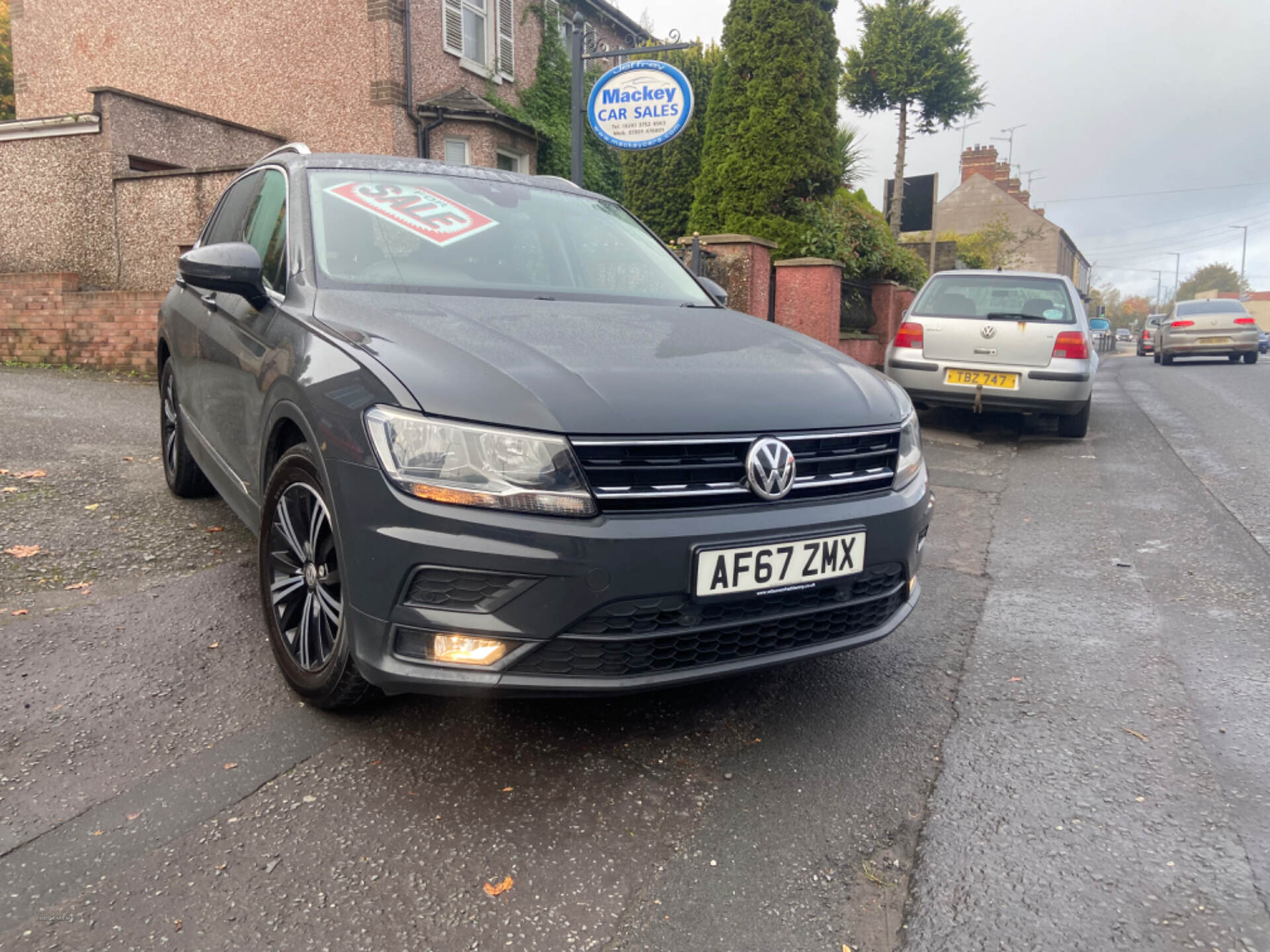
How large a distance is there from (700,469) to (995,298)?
7268 millimetres

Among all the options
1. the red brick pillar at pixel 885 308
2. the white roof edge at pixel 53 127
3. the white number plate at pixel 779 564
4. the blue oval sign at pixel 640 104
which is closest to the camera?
the white number plate at pixel 779 564

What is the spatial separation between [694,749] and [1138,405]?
11.4 meters

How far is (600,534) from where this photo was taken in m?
2.16

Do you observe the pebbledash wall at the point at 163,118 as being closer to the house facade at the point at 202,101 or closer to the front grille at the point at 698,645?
the house facade at the point at 202,101

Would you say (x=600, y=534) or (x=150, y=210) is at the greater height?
(x=150, y=210)

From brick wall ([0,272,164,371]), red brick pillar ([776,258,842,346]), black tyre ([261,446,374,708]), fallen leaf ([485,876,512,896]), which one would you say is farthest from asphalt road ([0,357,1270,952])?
red brick pillar ([776,258,842,346])

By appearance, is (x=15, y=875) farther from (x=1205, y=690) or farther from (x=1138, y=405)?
(x=1138, y=405)

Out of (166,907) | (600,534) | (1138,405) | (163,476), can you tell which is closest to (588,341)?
(600,534)

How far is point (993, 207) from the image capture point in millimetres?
57781

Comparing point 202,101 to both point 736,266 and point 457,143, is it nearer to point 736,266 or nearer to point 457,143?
point 457,143

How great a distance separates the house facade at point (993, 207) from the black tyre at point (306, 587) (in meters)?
60.4

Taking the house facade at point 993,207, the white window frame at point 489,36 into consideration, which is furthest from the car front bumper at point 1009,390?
the house facade at point 993,207

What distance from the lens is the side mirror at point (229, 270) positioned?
3000 millimetres

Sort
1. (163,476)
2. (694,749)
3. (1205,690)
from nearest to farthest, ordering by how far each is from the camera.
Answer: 1. (694,749)
2. (1205,690)
3. (163,476)
